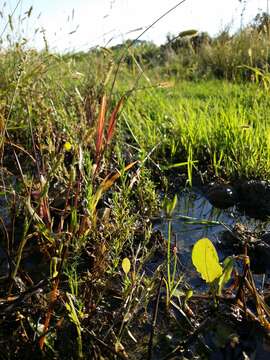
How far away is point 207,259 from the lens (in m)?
1.08

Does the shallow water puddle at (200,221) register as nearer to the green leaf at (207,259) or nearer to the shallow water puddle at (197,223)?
the shallow water puddle at (197,223)

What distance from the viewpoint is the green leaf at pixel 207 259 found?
1070 millimetres

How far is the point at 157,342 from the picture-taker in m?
1.09

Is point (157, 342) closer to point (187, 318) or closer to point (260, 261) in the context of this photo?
point (187, 318)

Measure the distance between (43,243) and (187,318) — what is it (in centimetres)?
49

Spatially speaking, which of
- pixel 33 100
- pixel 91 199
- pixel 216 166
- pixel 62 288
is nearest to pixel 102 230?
pixel 91 199

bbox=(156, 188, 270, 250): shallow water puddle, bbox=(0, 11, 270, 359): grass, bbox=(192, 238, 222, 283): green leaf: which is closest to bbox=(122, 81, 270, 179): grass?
bbox=(0, 11, 270, 359): grass

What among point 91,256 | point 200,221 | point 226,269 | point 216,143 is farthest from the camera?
point 216,143

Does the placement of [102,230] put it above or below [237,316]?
above

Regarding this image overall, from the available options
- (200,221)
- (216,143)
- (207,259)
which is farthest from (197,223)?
(216,143)

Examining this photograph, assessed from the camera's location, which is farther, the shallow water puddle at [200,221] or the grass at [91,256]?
the shallow water puddle at [200,221]

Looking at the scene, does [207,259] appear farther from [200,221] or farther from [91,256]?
[200,221]

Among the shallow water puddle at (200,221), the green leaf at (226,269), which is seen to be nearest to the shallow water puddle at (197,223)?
the shallow water puddle at (200,221)

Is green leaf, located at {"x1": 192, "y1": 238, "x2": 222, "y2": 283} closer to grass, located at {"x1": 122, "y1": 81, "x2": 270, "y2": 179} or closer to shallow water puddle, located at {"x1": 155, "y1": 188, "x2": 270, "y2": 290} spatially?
shallow water puddle, located at {"x1": 155, "y1": 188, "x2": 270, "y2": 290}
